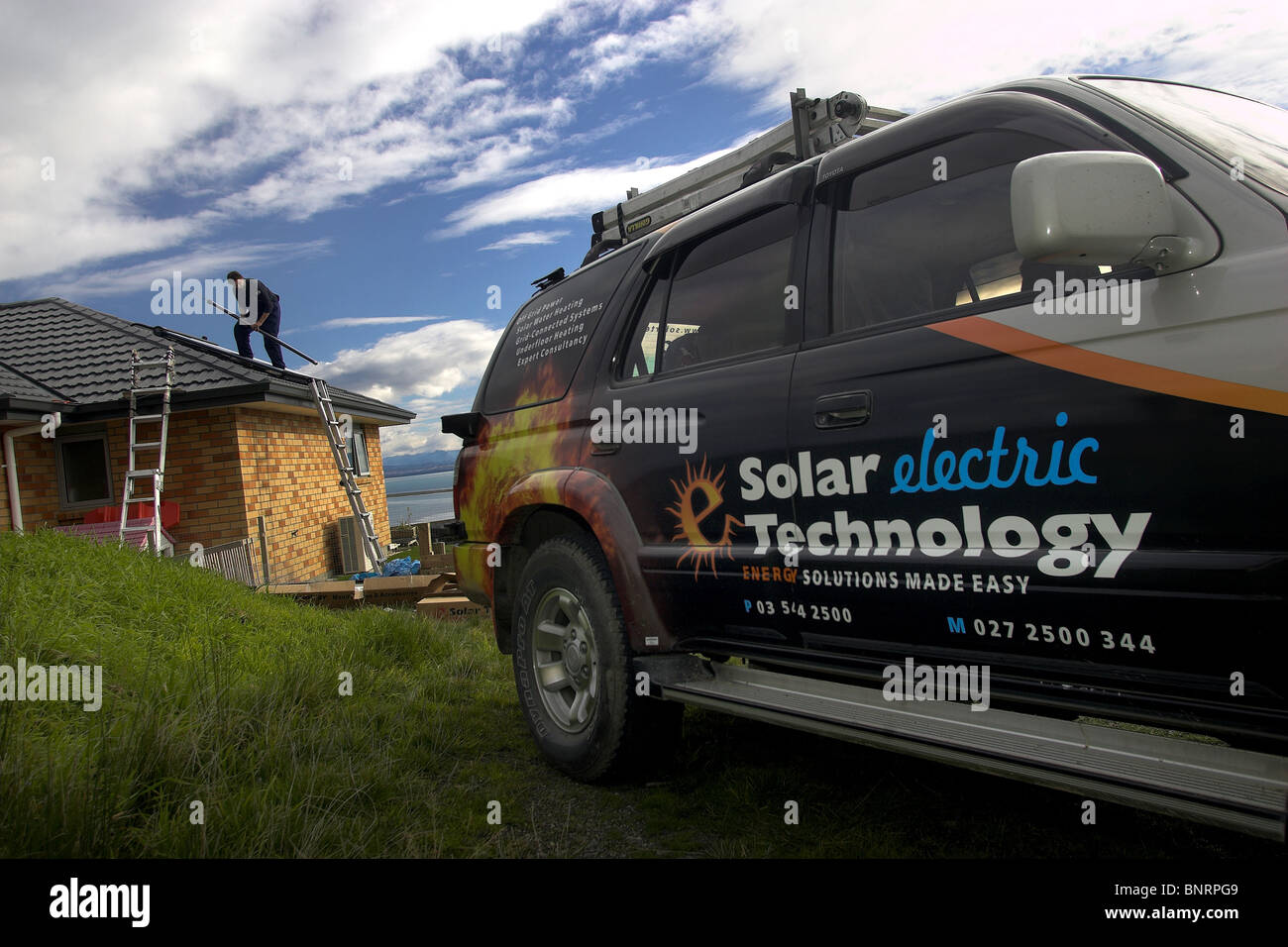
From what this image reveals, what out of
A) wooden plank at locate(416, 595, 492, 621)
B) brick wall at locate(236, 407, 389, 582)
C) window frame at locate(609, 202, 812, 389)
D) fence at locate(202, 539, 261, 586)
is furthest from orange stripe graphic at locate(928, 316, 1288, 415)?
brick wall at locate(236, 407, 389, 582)

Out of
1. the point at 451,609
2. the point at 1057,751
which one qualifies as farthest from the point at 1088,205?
the point at 451,609

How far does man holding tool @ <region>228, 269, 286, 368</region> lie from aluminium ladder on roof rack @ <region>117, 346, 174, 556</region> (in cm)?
170

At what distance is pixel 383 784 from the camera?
317 cm

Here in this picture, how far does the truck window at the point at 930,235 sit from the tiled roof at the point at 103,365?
10.4 meters

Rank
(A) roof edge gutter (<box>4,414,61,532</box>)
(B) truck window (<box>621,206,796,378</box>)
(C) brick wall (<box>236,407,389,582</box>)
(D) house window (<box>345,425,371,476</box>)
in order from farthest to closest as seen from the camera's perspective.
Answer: (D) house window (<box>345,425,371,476</box>) → (C) brick wall (<box>236,407,389,582</box>) → (A) roof edge gutter (<box>4,414,61,532</box>) → (B) truck window (<box>621,206,796,378</box>)

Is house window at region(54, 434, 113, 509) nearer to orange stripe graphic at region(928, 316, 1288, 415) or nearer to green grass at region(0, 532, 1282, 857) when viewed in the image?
green grass at region(0, 532, 1282, 857)

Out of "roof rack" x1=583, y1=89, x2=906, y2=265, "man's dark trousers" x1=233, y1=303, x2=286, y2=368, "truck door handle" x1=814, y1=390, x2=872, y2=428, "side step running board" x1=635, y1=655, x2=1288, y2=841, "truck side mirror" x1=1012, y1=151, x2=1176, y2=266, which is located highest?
"man's dark trousers" x1=233, y1=303, x2=286, y2=368

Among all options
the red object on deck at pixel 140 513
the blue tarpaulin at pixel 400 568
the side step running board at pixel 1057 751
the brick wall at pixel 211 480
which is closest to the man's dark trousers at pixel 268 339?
the brick wall at pixel 211 480

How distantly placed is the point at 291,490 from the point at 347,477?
1.49 m

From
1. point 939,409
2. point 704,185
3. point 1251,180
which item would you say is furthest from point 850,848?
point 704,185

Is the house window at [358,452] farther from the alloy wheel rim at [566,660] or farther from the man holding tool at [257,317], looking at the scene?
the alloy wheel rim at [566,660]

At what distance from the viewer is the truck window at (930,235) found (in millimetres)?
2322

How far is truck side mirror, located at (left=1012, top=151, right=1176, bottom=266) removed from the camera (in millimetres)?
1744

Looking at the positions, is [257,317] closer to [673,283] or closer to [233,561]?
[233,561]
